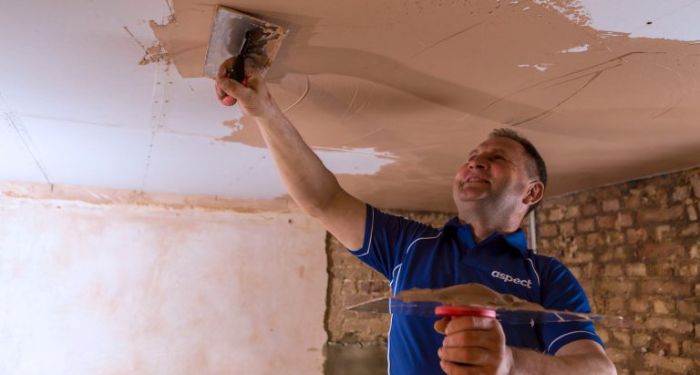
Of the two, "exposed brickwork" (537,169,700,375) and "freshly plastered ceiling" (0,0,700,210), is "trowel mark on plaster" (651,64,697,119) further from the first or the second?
"exposed brickwork" (537,169,700,375)

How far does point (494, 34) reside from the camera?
1408 mm

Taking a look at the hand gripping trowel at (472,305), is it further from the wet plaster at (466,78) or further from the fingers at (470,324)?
the wet plaster at (466,78)

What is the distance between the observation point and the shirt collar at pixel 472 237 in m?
1.63

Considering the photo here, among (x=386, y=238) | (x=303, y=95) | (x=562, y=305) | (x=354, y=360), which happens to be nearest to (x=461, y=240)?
Result: (x=386, y=238)

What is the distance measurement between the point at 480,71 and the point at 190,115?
49.2 inches

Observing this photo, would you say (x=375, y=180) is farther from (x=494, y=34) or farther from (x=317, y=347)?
(x=494, y=34)

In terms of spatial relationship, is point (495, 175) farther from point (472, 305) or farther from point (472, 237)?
point (472, 305)

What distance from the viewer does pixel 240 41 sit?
149 cm

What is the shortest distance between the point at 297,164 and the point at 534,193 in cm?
93

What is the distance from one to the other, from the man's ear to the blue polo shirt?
24cm

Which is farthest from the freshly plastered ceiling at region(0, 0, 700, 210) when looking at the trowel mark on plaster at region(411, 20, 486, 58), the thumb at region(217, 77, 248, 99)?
the thumb at region(217, 77, 248, 99)

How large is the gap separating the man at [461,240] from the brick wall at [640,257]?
1296 millimetres

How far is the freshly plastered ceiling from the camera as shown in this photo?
4.44 ft

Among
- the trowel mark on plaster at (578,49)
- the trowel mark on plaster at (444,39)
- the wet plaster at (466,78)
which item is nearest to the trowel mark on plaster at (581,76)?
the wet plaster at (466,78)
